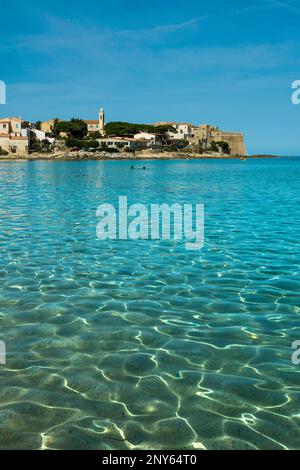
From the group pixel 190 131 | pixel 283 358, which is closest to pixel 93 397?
pixel 283 358

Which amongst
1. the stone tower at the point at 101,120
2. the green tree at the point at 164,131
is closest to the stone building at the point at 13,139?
the stone tower at the point at 101,120

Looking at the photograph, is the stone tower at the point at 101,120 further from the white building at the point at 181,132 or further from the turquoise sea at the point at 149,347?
the turquoise sea at the point at 149,347

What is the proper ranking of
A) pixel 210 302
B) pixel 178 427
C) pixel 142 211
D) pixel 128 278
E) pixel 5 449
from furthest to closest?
pixel 142 211 < pixel 128 278 < pixel 210 302 < pixel 178 427 < pixel 5 449

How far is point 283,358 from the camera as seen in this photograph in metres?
6.50

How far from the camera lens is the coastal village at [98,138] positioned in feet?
439

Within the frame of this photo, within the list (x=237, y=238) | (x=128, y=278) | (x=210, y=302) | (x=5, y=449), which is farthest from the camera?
(x=237, y=238)

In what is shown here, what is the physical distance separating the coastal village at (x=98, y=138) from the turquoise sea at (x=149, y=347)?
398ft

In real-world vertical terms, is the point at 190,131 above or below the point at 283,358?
above

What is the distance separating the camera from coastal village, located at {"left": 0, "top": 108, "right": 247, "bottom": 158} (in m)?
134

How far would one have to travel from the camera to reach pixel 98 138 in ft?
525

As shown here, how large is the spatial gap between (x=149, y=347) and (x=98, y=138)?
15862cm

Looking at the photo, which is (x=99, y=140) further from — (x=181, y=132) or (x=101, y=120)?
(x=181, y=132)

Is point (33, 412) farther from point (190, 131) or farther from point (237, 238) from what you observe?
point (190, 131)

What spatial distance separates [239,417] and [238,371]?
1.09 meters
